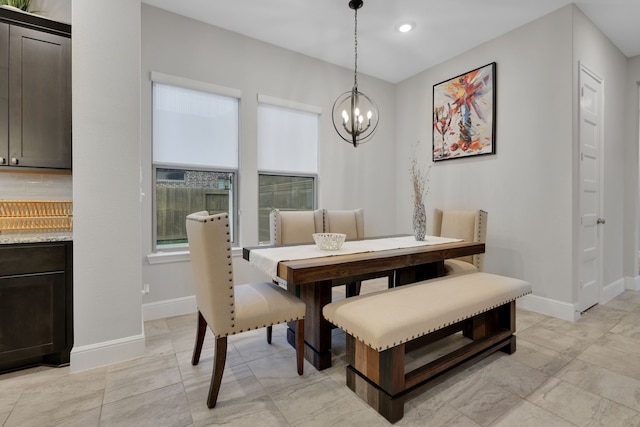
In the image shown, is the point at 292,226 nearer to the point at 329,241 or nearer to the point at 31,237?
the point at 329,241

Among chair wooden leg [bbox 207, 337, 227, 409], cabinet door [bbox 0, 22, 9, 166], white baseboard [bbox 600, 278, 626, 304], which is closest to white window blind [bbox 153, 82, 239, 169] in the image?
cabinet door [bbox 0, 22, 9, 166]

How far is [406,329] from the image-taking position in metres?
1.50

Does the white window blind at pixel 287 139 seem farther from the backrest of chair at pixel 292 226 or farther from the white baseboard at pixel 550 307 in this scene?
the white baseboard at pixel 550 307

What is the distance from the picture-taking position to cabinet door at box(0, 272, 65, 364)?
73.5 inches

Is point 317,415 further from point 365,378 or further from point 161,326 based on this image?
point 161,326

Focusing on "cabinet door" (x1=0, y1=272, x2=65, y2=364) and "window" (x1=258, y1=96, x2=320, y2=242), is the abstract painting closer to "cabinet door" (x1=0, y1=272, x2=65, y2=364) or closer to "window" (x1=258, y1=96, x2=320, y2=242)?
"window" (x1=258, y1=96, x2=320, y2=242)

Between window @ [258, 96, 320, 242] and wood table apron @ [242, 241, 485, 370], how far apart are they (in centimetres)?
149

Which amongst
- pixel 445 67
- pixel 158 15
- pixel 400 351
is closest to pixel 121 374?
pixel 400 351

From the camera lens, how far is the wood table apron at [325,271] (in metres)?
1.70

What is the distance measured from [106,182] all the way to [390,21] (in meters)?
2.99

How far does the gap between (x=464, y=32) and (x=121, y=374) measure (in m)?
4.39

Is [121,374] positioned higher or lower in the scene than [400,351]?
lower

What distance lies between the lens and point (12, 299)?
1.88 meters

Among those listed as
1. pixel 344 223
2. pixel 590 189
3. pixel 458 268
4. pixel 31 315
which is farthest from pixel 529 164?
pixel 31 315
